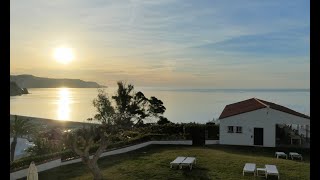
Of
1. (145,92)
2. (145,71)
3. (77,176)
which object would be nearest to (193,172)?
(77,176)

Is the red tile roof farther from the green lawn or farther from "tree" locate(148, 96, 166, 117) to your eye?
"tree" locate(148, 96, 166, 117)

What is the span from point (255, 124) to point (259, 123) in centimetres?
31

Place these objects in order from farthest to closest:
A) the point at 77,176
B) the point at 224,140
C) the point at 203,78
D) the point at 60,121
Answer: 1. the point at 60,121
2. the point at 224,140
3. the point at 203,78
4. the point at 77,176

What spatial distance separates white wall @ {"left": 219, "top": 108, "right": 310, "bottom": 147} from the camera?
82.6 ft

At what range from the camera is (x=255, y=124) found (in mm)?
25750

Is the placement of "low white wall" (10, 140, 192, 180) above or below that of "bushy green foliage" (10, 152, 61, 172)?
below

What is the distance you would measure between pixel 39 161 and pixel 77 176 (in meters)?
2.72

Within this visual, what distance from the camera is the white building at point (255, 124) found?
25266 mm

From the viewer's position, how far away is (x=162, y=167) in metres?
15.8

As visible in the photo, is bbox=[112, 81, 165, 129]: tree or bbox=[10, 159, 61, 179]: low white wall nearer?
bbox=[10, 159, 61, 179]: low white wall

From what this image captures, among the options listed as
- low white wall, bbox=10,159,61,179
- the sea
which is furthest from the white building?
low white wall, bbox=10,159,61,179

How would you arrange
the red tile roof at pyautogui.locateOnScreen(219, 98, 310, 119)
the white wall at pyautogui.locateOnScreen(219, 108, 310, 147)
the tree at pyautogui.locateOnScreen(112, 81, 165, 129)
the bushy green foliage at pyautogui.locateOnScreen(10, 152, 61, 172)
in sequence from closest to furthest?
the bushy green foliage at pyautogui.locateOnScreen(10, 152, 61, 172) < the white wall at pyautogui.locateOnScreen(219, 108, 310, 147) < the red tile roof at pyautogui.locateOnScreen(219, 98, 310, 119) < the tree at pyautogui.locateOnScreen(112, 81, 165, 129)

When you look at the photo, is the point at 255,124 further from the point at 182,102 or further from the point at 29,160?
the point at 29,160

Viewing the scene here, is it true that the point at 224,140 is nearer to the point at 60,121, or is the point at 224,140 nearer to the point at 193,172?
the point at 193,172
